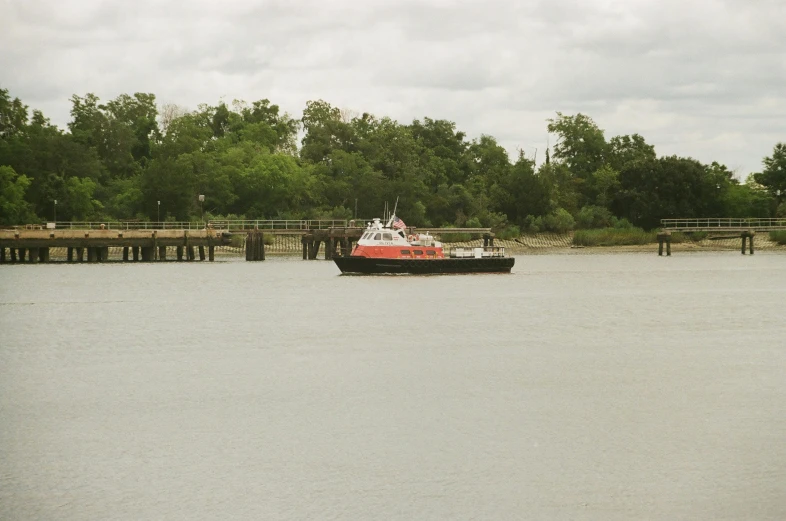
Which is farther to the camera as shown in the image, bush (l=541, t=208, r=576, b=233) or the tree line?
bush (l=541, t=208, r=576, b=233)

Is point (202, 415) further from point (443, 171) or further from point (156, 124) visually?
point (156, 124)

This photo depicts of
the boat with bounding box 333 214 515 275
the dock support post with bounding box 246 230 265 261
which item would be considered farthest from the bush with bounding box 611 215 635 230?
the boat with bounding box 333 214 515 275

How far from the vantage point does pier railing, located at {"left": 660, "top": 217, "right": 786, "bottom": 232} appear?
138625 mm

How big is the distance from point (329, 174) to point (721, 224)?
53.1 meters

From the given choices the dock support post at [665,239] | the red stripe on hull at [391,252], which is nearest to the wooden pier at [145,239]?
the red stripe on hull at [391,252]

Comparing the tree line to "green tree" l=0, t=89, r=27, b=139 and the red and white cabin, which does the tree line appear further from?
the red and white cabin

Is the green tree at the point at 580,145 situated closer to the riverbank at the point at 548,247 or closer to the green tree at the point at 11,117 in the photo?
the riverbank at the point at 548,247

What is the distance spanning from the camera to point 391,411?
2969 centimetres

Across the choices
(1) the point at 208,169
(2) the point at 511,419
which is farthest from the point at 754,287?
(1) the point at 208,169

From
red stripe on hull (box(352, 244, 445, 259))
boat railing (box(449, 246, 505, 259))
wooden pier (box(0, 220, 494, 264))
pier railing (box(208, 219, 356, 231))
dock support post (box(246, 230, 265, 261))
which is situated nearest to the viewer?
red stripe on hull (box(352, 244, 445, 259))

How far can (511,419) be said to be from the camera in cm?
2853

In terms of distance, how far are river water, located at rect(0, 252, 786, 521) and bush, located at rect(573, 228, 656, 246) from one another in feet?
280

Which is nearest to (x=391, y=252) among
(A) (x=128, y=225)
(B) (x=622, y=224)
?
(A) (x=128, y=225)

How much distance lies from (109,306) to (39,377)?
26.4 m
